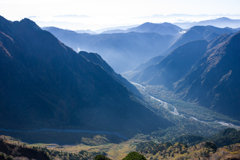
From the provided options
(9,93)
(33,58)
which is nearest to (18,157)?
(9,93)

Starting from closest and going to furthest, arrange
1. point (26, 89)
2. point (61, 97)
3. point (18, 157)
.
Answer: point (18, 157) < point (26, 89) < point (61, 97)

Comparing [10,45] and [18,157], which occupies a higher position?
[10,45]

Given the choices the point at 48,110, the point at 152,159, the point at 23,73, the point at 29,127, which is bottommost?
the point at 152,159

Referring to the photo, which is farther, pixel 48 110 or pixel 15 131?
pixel 48 110

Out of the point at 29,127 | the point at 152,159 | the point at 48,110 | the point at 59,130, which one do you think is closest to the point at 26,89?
the point at 48,110

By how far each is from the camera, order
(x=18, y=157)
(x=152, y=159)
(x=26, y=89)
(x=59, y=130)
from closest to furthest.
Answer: (x=18, y=157), (x=152, y=159), (x=59, y=130), (x=26, y=89)

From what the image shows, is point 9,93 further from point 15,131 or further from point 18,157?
point 18,157

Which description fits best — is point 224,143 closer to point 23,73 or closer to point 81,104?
point 81,104

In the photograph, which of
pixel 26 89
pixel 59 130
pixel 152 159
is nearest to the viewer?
pixel 152 159

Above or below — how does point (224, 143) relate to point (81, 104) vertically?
below
